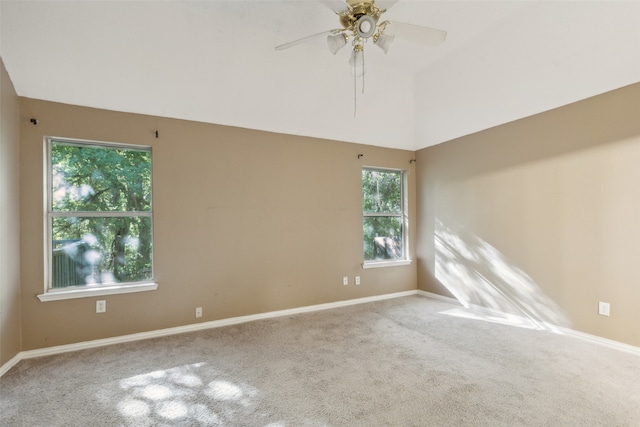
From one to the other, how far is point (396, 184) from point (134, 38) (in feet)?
12.8

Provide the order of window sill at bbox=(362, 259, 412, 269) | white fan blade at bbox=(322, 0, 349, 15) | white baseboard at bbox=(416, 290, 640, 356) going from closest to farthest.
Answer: white fan blade at bbox=(322, 0, 349, 15), white baseboard at bbox=(416, 290, 640, 356), window sill at bbox=(362, 259, 412, 269)

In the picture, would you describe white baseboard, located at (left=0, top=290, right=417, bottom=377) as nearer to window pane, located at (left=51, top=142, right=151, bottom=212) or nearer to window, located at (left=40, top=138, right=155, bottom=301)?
window, located at (left=40, top=138, right=155, bottom=301)

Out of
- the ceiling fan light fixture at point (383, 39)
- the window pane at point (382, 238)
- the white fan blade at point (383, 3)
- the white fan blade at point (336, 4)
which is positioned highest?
the white fan blade at point (336, 4)

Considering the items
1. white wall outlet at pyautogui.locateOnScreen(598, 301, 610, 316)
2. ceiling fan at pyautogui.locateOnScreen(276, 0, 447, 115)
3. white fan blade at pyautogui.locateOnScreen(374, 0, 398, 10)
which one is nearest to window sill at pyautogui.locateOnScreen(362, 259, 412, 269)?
white wall outlet at pyautogui.locateOnScreen(598, 301, 610, 316)

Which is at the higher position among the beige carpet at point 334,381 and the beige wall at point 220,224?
the beige wall at point 220,224

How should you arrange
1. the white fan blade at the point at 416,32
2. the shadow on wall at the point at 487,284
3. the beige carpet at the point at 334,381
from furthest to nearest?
the shadow on wall at the point at 487,284, the white fan blade at the point at 416,32, the beige carpet at the point at 334,381

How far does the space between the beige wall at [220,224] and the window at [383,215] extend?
0.21 m

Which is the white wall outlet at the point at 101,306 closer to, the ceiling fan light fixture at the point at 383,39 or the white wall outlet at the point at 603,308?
the ceiling fan light fixture at the point at 383,39

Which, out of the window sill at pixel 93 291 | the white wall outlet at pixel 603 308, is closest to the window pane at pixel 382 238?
the white wall outlet at pixel 603 308

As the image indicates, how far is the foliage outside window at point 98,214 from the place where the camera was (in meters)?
2.96

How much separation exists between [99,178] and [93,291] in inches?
45.5

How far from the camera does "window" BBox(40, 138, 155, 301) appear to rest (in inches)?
116

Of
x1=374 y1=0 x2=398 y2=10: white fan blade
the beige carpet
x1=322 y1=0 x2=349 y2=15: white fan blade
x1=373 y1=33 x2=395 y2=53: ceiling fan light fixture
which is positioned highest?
x1=322 y1=0 x2=349 y2=15: white fan blade

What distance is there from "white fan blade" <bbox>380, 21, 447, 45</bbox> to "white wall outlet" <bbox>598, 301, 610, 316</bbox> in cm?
293
